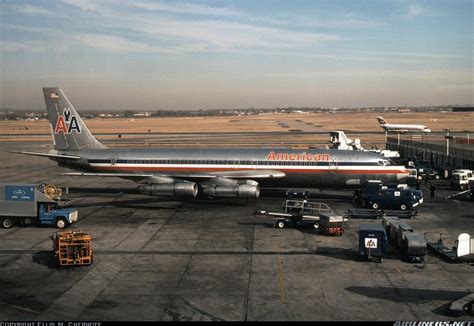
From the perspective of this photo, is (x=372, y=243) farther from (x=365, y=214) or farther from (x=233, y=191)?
(x=233, y=191)

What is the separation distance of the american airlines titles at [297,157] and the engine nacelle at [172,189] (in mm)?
7906

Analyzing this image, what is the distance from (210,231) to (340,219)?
8.58m

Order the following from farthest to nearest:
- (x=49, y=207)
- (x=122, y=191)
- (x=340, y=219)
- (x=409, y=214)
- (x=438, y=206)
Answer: (x=122, y=191) → (x=438, y=206) → (x=409, y=214) → (x=49, y=207) → (x=340, y=219)

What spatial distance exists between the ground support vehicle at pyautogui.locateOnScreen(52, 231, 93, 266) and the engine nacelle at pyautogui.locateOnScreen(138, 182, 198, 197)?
15.8 meters

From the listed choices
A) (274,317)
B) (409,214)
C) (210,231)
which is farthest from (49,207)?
(409,214)

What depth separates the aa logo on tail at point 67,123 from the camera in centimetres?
4756

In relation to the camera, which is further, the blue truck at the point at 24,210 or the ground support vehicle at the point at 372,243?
the blue truck at the point at 24,210

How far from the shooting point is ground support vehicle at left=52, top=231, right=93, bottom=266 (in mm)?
24953

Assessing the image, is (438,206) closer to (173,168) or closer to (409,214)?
(409,214)

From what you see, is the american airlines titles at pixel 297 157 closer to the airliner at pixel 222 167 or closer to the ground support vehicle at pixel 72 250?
the airliner at pixel 222 167

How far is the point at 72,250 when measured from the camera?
82.4ft

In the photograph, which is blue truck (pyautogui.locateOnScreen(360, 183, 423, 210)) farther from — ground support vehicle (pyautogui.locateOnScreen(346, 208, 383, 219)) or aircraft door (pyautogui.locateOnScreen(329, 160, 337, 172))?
aircraft door (pyautogui.locateOnScreen(329, 160, 337, 172))

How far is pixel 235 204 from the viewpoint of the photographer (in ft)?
143

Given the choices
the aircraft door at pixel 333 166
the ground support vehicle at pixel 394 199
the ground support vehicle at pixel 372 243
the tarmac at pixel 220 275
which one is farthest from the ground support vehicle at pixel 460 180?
the ground support vehicle at pixel 372 243
